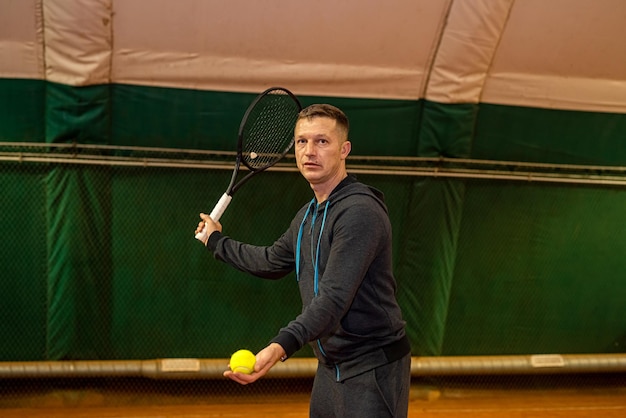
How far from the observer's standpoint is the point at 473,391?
18.2 feet

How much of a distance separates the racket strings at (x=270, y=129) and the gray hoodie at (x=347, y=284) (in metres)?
1.03

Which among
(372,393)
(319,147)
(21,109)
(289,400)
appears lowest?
(289,400)

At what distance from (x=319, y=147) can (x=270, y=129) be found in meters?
1.37

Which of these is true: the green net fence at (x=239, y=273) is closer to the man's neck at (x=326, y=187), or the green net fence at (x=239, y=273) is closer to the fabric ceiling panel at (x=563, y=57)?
the fabric ceiling panel at (x=563, y=57)

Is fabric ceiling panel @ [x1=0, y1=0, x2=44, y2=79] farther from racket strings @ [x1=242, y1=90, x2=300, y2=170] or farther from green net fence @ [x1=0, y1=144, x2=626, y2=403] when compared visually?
racket strings @ [x1=242, y1=90, x2=300, y2=170]

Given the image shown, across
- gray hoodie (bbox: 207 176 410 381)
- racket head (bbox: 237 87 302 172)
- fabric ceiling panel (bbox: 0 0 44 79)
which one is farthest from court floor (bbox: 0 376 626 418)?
gray hoodie (bbox: 207 176 410 381)

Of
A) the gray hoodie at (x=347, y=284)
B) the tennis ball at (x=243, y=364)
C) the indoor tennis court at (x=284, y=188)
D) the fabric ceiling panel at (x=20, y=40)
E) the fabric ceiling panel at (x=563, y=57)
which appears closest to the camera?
the tennis ball at (x=243, y=364)

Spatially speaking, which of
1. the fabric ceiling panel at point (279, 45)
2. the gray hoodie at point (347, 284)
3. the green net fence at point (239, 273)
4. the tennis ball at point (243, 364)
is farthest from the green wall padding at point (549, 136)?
the tennis ball at point (243, 364)

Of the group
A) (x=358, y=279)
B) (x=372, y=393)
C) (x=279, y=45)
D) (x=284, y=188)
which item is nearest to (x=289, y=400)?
(x=284, y=188)

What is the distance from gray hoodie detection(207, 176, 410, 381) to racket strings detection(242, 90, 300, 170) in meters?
1.03

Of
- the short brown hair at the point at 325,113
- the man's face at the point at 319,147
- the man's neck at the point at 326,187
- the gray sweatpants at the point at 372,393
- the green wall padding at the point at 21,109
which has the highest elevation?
the short brown hair at the point at 325,113

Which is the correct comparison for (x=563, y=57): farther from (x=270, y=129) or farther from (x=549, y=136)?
(x=270, y=129)

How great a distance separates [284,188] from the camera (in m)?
4.92

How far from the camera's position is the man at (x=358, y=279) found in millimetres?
2611
